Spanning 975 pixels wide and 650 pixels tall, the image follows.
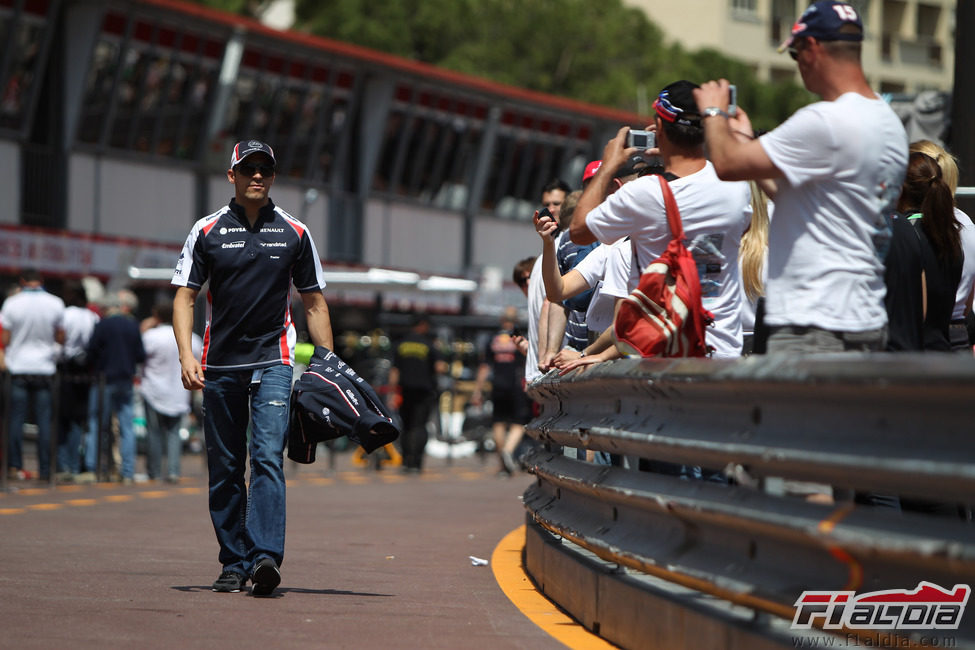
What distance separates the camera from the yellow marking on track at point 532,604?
6.57 meters

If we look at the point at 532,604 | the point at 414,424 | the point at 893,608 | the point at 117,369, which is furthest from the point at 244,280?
the point at 414,424

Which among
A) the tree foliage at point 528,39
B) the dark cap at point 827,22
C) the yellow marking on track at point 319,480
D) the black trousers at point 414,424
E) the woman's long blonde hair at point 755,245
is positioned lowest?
the yellow marking on track at point 319,480

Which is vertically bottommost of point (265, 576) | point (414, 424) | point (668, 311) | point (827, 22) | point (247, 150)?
point (414, 424)

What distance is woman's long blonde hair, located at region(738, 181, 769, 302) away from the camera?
26.5 ft

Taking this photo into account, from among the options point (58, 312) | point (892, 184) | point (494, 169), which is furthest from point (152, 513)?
point (494, 169)

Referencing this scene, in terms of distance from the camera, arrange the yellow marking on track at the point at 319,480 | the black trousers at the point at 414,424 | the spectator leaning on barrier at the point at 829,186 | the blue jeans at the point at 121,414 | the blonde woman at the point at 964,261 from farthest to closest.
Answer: the black trousers at the point at 414,424 < the yellow marking on track at the point at 319,480 < the blue jeans at the point at 121,414 < the blonde woman at the point at 964,261 < the spectator leaning on barrier at the point at 829,186

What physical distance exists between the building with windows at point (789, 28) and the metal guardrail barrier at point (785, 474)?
73169 mm

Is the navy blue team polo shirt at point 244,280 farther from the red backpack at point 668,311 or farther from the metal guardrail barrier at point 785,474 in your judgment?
the red backpack at point 668,311

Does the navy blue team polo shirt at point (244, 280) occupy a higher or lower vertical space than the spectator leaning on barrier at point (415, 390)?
higher

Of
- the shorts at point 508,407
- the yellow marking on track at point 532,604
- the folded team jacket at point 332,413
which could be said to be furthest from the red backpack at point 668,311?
the shorts at point 508,407

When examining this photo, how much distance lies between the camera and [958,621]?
4.25 meters

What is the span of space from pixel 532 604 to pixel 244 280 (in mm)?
1964

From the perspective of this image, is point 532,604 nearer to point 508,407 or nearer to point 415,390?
point 508,407

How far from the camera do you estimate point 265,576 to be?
7703 millimetres
